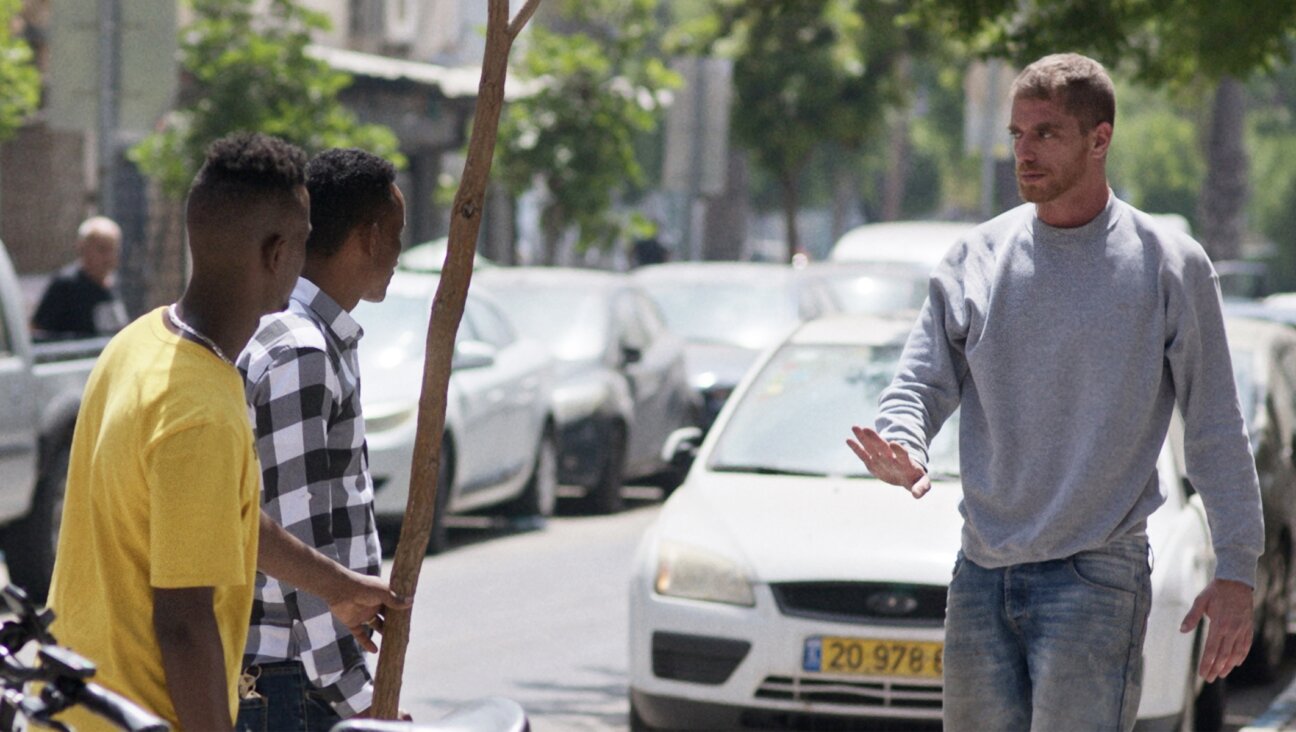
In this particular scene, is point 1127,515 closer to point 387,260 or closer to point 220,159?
point 387,260

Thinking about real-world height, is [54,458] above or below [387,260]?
below

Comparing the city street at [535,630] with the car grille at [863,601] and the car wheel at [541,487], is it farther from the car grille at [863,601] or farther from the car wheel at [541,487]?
the car grille at [863,601]

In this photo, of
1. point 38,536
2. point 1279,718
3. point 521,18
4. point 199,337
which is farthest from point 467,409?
point 199,337

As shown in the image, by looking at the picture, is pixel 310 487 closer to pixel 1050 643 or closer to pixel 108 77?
pixel 1050 643

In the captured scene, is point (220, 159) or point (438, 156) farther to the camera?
point (438, 156)

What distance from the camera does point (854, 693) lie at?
7125 mm

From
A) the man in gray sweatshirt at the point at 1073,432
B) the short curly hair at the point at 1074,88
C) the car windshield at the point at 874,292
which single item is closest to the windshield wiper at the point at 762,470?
the man in gray sweatshirt at the point at 1073,432

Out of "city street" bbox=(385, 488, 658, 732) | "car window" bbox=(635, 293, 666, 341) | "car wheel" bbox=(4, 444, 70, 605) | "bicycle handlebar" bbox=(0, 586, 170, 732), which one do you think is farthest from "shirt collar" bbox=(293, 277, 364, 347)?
"car window" bbox=(635, 293, 666, 341)

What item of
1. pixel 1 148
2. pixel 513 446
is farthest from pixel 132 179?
pixel 513 446

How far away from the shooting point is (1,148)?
23.7m

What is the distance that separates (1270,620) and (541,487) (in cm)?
627

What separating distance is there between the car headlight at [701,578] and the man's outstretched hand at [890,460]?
3.24 meters

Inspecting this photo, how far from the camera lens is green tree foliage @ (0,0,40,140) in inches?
617

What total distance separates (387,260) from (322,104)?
13.9 meters
